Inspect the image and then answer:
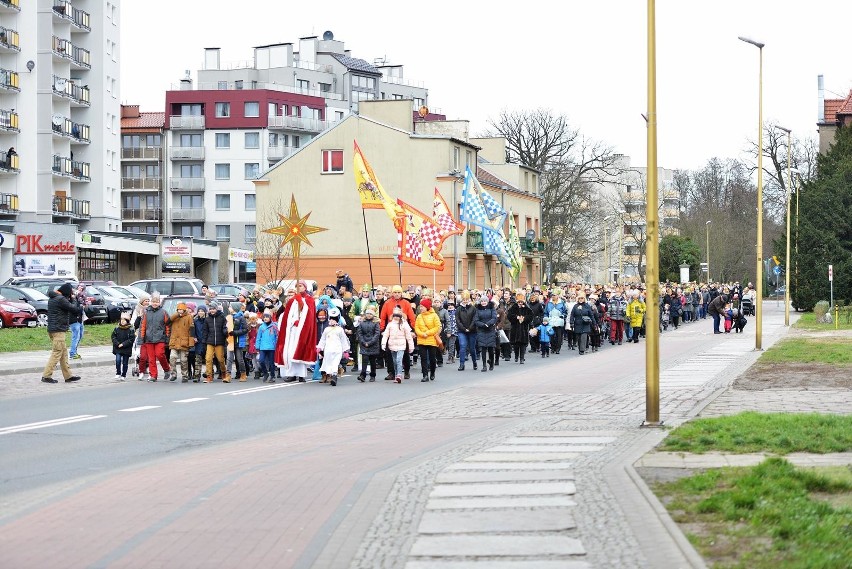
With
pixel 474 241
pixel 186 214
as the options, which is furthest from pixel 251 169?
pixel 474 241

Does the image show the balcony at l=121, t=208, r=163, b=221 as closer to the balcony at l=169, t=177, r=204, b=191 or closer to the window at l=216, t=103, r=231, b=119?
the balcony at l=169, t=177, r=204, b=191

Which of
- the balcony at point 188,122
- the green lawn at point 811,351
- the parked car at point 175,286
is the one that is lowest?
the green lawn at point 811,351

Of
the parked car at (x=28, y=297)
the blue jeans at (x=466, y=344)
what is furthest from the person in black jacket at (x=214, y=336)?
the parked car at (x=28, y=297)

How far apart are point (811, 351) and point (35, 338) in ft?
71.1

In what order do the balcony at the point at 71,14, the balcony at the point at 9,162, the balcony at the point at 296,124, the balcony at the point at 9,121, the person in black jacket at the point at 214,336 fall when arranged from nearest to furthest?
the person in black jacket at the point at 214,336
the balcony at the point at 9,162
the balcony at the point at 9,121
the balcony at the point at 71,14
the balcony at the point at 296,124

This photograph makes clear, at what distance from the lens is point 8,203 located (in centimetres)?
6900

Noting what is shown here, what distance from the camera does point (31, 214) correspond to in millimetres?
71188

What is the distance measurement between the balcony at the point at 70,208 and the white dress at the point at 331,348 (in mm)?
51581

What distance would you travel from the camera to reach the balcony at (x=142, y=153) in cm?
11100

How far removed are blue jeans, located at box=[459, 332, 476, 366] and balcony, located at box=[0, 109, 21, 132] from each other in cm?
4553

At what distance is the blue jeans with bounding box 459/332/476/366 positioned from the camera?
29812 mm

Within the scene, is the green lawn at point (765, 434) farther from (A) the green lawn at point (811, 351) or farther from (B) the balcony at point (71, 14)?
(B) the balcony at point (71, 14)

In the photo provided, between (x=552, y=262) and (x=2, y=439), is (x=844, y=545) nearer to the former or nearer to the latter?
(x=2, y=439)

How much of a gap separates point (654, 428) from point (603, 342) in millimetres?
29959
